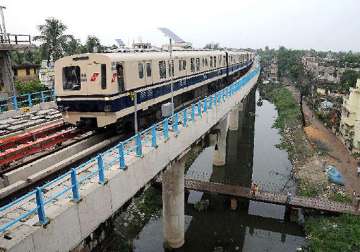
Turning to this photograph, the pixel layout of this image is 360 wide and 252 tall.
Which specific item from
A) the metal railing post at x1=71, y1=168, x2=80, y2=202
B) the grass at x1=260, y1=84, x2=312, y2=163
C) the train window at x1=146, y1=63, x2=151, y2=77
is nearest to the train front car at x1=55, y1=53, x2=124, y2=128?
the train window at x1=146, y1=63, x2=151, y2=77

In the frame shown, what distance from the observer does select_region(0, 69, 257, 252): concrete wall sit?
276 inches

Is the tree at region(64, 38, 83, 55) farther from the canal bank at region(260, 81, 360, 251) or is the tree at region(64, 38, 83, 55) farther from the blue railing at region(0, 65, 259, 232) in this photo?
the canal bank at region(260, 81, 360, 251)

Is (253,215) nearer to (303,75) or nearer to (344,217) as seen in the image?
(344,217)

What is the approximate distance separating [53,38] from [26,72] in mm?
8639

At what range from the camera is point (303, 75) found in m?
74.8

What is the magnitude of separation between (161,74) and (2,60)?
45.0 feet

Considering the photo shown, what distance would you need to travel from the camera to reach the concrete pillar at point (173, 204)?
18.1 metres

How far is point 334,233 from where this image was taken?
19844 mm

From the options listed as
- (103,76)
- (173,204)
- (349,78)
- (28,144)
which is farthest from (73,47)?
(349,78)

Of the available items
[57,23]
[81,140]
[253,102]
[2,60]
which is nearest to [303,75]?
[253,102]

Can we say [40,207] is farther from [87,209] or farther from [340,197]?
[340,197]

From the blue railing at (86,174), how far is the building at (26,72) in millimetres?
30068

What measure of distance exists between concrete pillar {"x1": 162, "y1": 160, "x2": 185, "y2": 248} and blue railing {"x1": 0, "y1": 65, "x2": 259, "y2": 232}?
328 cm

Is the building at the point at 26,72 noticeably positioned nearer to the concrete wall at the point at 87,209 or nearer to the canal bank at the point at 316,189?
the canal bank at the point at 316,189
